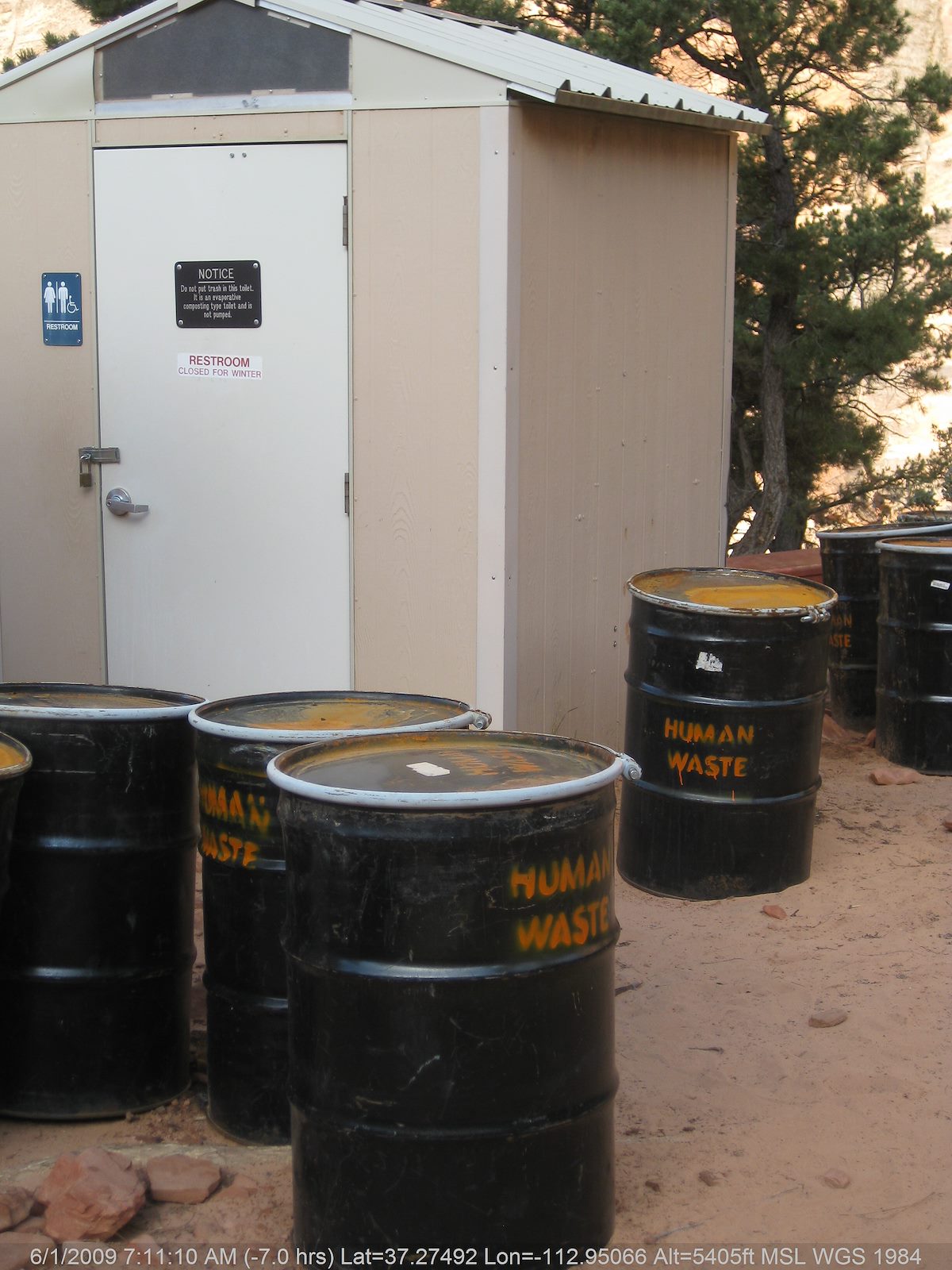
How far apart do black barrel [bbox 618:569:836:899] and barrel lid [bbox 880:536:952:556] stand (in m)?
1.59

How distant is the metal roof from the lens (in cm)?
574

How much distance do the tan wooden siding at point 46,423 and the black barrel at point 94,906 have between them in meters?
3.01

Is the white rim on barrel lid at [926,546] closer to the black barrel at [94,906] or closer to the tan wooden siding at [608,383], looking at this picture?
the tan wooden siding at [608,383]

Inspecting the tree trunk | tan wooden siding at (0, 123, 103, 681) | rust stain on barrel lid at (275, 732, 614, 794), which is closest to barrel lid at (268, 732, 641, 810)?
rust stain on barrel lid at (275, 732, 614, 794)

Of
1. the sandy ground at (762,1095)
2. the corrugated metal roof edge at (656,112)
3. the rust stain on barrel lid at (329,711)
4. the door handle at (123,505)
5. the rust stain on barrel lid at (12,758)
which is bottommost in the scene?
the sandy ground at (762,1095)

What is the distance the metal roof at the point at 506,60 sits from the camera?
226 inches

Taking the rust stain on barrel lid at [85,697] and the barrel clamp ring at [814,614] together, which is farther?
the barrel clamp ring at [814,614]

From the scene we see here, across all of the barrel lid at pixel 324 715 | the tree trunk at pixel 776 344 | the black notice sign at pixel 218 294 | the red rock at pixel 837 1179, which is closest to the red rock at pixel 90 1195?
the barrel lid at pixel 324 715

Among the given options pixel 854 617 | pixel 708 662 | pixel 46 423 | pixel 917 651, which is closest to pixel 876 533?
pixel 854 617

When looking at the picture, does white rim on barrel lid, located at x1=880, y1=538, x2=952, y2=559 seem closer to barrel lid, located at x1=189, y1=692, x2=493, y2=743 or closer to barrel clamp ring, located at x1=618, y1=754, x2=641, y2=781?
barrel lid, located at x1=189, y1=692, x2=493, y2=743

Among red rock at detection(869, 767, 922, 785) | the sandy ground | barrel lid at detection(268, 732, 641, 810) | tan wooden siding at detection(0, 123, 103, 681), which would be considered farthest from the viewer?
red rock at detection(869, 767, 922, 785)

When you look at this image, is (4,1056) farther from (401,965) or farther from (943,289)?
(943,289)

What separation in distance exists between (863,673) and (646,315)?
272 centimetres

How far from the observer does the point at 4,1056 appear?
3.76 m
